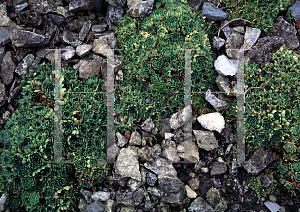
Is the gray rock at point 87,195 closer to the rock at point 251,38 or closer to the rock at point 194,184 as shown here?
the rock at point 194,184

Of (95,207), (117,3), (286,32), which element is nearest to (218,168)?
(95,207)

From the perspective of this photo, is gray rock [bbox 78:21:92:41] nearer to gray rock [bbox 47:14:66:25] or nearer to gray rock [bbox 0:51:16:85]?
gray rock [bbox 47:14:66:25]

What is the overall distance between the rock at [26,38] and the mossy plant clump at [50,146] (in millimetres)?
867

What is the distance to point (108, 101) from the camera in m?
6.63

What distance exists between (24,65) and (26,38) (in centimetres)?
77

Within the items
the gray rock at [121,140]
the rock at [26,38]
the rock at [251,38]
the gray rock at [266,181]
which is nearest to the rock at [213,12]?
the rock at [251,38]

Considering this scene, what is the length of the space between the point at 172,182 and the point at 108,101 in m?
2.77

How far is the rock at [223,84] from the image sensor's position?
6.56 metres

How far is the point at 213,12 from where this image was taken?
688 centimetres

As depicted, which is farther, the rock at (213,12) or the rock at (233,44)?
the rock at (213,12)

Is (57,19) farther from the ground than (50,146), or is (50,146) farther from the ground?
(57,19)

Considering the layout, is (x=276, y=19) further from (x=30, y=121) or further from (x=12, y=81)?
(x=12, y=81)

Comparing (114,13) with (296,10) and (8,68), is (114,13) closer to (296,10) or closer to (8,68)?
(8,68)

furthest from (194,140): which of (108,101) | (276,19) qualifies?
(276,19)
